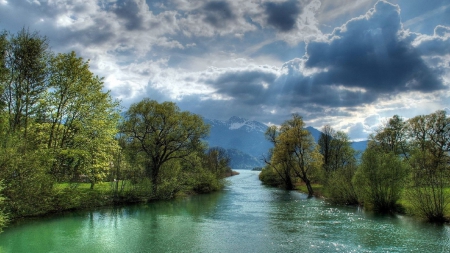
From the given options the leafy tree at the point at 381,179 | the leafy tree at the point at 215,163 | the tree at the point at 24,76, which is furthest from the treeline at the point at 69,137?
the leafy tree at the point at 215,163

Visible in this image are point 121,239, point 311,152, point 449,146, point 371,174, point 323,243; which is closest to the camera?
point 323,243

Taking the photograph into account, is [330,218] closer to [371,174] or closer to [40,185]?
[371,174]

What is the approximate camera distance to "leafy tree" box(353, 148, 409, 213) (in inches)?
1100

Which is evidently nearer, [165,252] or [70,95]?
[165,252]

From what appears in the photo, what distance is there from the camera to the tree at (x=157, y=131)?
43.1m

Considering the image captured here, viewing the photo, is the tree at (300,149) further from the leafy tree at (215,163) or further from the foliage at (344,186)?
the leafy tree at (215,163)

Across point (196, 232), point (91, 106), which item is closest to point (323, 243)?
point (196, 232)

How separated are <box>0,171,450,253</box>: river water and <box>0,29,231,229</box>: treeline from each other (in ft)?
10.1

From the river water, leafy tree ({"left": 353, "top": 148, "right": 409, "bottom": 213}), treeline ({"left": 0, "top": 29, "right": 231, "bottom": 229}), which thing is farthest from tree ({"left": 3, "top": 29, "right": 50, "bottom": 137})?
leafy tree ({"left": 353, "top": 148, "right": 409, "bottom": 213})

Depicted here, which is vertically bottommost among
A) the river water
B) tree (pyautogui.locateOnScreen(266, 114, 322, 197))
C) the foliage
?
the river water

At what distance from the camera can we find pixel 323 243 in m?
18.2

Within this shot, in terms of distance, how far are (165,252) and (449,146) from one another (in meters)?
50.0

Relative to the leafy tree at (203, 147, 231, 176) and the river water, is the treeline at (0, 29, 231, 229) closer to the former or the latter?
the river water

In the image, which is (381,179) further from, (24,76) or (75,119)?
(24,76)
